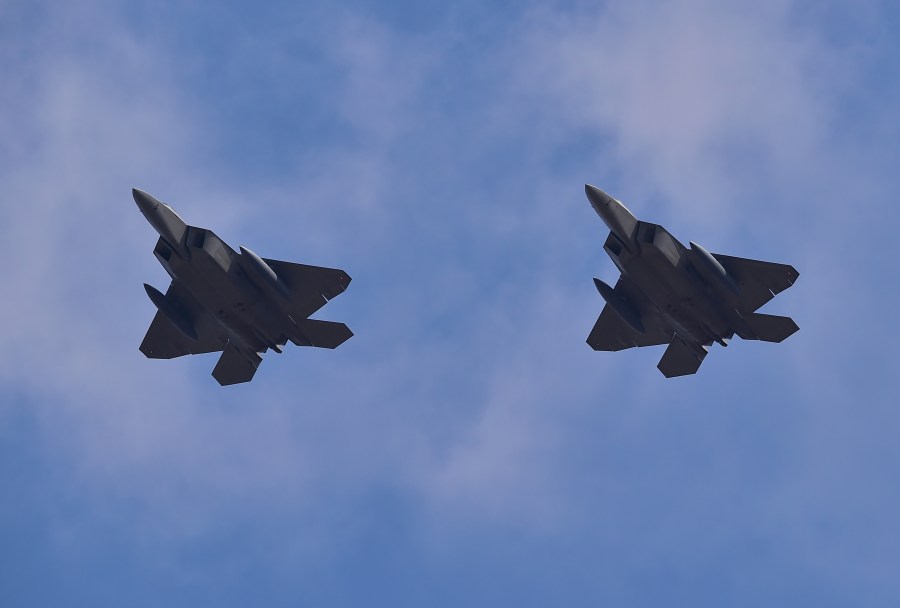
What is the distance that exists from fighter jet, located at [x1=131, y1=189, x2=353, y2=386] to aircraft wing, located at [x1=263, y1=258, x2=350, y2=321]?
0.13ft

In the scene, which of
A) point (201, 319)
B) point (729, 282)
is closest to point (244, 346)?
point (201, 319)

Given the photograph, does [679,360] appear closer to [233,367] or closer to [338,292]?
[338,292]

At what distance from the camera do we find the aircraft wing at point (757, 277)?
5909 centimetres

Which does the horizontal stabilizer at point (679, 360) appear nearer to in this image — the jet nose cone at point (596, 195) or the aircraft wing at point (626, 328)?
the aircraft wing at point (626, 328)

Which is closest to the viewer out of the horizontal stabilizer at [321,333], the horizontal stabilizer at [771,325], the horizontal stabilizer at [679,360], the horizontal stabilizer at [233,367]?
the horizontal stabilizer at [771,325]

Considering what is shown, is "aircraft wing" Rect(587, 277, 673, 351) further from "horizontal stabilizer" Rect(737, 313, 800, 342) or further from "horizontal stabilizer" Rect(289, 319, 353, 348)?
"horizontal stabilizer" Rect(289, 319, 353, 348)

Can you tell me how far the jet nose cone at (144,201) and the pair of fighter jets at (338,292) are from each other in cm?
4

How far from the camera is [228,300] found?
5894 cm

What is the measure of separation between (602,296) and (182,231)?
18002mm

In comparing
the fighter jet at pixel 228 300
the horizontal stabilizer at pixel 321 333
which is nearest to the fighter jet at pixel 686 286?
the horizontal stabilizer at pixel 321 333

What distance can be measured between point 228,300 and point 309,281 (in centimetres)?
339

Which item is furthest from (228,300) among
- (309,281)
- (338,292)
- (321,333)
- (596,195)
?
(596,195)

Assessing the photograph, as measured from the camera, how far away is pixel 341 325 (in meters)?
60.8

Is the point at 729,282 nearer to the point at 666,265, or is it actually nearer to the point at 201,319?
the point at 666,265
